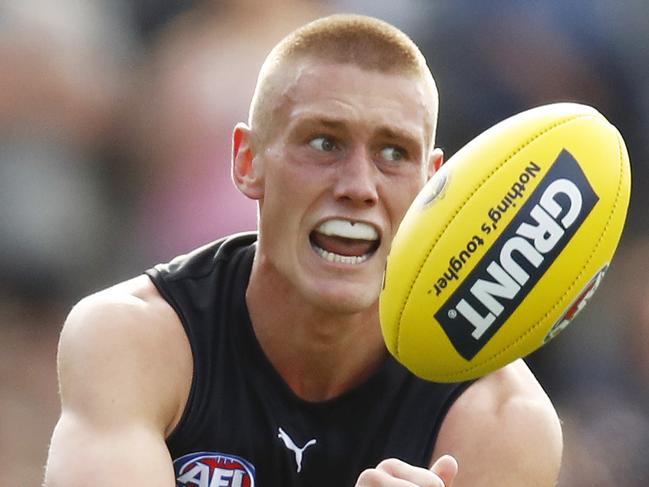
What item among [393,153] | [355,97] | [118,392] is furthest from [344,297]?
[118,392]

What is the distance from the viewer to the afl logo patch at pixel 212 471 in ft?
14.0

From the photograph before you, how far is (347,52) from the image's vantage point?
4387mm

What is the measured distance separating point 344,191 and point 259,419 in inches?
30.4

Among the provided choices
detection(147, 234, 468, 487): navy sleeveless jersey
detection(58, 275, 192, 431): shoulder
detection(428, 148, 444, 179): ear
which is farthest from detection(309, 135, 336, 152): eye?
detection(58, 275, 192, 431): shoulder

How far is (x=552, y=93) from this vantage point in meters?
7.02

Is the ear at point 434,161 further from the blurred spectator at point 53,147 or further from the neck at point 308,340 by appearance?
the blurred spectator at point 53,147

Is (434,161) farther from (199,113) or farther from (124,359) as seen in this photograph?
(199,113)

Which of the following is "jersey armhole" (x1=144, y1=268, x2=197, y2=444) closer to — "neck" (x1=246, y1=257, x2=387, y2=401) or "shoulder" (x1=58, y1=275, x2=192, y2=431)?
"shoulder" (x1=58, y1=275, x2=192, y2=431)

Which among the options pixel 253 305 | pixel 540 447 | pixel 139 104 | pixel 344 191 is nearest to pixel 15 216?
pixel 139 104

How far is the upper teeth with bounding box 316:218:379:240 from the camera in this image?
13.9 ft

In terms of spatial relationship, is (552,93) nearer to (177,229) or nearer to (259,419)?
(177,229)

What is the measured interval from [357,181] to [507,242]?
83cm

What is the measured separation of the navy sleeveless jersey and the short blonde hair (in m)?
0.58

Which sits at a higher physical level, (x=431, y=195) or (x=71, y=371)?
(x=431, y=195)
